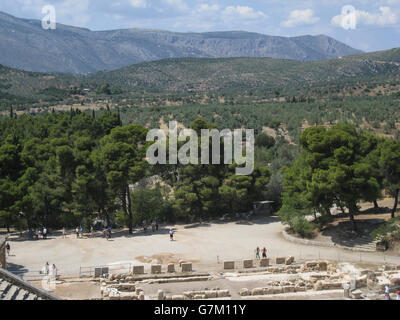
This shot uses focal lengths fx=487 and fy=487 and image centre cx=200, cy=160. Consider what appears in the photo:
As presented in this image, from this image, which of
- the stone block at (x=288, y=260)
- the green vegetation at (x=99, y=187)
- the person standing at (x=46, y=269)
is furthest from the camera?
the green vegetation at (x=99, y=187)

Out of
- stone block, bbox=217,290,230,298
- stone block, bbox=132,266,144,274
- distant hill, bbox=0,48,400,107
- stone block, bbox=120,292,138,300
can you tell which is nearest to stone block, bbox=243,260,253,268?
stone block, bbox=217,290,230,298

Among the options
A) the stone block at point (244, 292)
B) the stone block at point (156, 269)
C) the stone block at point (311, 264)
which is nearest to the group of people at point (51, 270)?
the stone block at point (156, 269)

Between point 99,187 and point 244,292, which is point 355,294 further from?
point 99,187

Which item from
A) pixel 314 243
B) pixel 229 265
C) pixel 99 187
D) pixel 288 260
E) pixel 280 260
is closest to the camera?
pixel 229 265

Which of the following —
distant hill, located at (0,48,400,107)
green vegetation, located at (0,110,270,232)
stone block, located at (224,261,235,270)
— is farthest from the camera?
distant hill, located at (0,48,400,107)

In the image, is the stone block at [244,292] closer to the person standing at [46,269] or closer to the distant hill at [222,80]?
the person standing at [46,269]

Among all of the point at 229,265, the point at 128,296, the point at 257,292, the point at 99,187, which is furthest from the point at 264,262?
the point at 99,187

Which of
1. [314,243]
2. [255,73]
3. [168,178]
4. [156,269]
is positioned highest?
[255,73]

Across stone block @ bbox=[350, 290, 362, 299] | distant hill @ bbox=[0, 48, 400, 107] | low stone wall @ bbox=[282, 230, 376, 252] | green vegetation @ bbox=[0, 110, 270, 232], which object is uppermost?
distant hill @ bbox=[0, 48, 400, 107]

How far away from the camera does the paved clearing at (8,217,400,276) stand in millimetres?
27828

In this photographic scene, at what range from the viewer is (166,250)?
3055 cm

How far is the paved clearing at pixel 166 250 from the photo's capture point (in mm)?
27828

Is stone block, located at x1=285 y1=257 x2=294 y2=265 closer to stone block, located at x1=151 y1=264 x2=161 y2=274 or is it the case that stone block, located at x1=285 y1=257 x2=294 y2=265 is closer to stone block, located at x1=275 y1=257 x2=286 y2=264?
stone block, located at x1=275 y1=257 x2=286 y2=264
